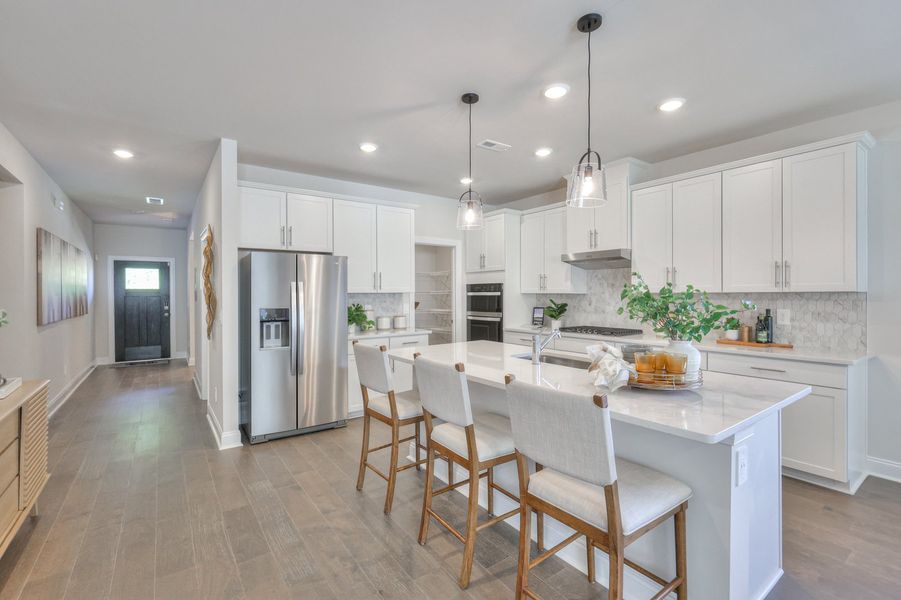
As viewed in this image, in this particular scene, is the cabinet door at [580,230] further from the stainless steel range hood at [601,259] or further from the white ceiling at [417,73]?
the white ceiling at [417,73]

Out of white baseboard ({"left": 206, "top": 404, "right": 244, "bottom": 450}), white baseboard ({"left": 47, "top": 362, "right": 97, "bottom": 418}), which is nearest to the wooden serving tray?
white baseboard ({"left": 206, "top": 404, "right": 244, "bottom": 450})

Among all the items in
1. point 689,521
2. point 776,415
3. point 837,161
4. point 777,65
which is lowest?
point 689,521

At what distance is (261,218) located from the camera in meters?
4.08

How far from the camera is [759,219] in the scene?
3381mm

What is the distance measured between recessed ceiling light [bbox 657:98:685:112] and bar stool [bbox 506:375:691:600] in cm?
246

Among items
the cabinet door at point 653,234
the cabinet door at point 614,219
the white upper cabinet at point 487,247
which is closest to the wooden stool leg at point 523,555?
the cabinet door at point 653,234

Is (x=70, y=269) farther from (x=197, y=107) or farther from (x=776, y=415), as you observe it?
(x=776, y=415)

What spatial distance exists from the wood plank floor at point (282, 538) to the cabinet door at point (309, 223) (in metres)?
1.96

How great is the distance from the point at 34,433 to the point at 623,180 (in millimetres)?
4812

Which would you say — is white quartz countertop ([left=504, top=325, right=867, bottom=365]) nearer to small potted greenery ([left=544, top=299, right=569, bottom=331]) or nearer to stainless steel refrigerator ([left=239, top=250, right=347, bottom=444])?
small potted greenery ([left=544, top=299, right=569, bottom=331])

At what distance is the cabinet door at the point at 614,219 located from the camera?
13.9ft

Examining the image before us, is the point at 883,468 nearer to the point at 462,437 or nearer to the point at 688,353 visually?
the point at 688,353

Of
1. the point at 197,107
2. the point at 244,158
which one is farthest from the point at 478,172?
the point at 197,107

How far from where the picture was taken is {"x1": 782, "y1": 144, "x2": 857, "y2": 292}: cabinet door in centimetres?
296
